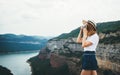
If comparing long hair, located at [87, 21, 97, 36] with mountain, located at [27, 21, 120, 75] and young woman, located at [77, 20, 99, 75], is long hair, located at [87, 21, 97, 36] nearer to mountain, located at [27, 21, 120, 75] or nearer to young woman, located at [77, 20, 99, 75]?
young woman, located at [77, 20, 99, 75]

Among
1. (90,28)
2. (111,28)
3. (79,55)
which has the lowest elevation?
(79,55)

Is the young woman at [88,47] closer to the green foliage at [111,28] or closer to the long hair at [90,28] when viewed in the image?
the long hair at [90,28]

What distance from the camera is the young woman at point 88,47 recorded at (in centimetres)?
650

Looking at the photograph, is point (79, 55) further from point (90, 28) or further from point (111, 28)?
point (90, 28)

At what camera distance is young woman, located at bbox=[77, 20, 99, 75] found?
21.3 feet

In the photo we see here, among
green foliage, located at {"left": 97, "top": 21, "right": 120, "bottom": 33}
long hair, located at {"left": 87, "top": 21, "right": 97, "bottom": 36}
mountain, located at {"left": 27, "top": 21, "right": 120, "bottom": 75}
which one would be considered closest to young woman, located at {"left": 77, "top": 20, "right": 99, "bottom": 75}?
long hair, located at {"left": 87, "top": 21, "right": 97, "bottom": 36}

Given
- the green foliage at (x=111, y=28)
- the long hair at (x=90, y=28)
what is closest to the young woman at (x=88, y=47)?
the long hair at (x=90, y=28)

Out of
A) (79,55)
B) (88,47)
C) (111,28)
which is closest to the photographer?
(88,47)

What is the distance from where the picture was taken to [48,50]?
14625 centimetres

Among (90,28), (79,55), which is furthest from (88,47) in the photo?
(79,55)

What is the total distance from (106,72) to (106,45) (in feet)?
27.2

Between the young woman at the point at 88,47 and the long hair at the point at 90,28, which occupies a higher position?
the long hair at the point at 90,28

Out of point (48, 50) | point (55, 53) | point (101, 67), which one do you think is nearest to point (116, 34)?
point (101, 67)

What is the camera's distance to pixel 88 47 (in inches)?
259
